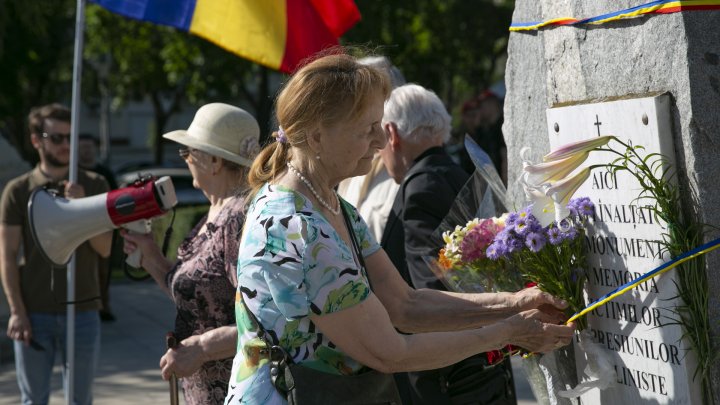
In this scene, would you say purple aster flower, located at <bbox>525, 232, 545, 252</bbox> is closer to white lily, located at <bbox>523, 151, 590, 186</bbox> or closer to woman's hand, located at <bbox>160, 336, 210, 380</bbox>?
white lily, located at <bbox>523, 151, 590, 186</bbox>

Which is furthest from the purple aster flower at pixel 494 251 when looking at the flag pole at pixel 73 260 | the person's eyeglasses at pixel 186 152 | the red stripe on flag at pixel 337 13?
the red stripe on flag at pixel 337 13

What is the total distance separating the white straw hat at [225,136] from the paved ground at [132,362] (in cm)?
305

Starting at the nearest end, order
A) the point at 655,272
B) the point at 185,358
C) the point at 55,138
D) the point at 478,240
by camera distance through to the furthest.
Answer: the point at 655,272 → the point at 478,240 → the point at 185,358 → the point at 55,138

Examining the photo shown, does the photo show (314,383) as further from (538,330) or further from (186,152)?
(186,152)

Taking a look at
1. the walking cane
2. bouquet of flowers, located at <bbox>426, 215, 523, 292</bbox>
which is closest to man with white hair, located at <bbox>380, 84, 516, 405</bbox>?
bouquet of flowers, located at <bbox>426, 215, 523, 292</bbox>

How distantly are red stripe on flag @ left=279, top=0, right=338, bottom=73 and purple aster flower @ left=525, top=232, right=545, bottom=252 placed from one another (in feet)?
8.95

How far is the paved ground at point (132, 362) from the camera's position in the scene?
23.8ft

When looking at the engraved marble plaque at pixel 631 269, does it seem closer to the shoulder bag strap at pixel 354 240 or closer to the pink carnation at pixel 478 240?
the pink carnation at pixel 478 240

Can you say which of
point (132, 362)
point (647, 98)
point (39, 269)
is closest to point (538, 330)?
point (647, 98)

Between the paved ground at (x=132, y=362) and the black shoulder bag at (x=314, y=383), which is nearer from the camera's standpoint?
the black shoulder bag at (x=314, y=383)

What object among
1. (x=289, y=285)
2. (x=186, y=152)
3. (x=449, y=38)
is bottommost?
(x=289, y=285)

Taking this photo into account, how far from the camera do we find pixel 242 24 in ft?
17.2

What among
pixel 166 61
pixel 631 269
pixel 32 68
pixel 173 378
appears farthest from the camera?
pixel 166 61

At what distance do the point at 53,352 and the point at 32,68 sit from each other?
716 inches
